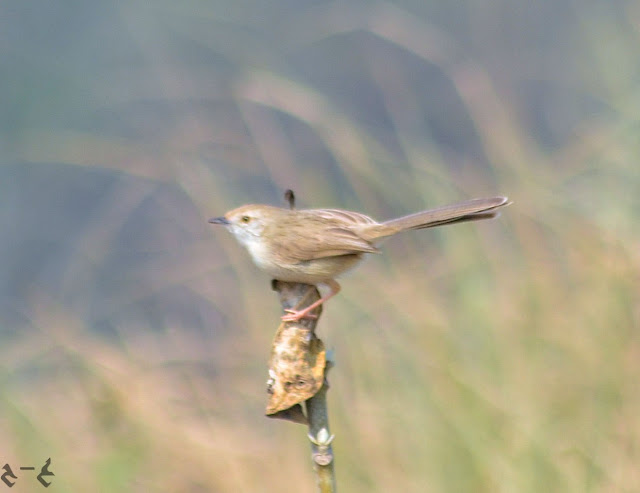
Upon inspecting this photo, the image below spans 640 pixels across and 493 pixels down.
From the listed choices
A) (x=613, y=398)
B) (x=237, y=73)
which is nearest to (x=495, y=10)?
(x=237, y=73)

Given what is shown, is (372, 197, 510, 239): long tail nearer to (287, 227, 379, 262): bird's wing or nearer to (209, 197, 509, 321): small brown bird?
(209, 197, 509, 321): small brown bird

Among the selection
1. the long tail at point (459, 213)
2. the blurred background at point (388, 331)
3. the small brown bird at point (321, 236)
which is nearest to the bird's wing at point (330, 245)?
the small brown bird at point (321, 236)

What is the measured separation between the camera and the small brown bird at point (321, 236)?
8.56 ft

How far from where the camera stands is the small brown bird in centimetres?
261

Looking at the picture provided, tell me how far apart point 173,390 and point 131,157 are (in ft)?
3.85

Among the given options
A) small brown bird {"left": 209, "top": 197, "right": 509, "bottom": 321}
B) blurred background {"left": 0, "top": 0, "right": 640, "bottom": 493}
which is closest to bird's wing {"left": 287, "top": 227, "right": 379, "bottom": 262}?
small brown bird {"left": 209, "top": 197, "right": 509, "bottom": 321}

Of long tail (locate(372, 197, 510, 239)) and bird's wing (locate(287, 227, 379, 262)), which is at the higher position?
long tail (locate(372, 197, 510, 239))

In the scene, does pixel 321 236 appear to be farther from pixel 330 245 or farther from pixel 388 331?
pixel 388 331

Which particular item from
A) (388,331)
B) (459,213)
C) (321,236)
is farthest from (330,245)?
(388,331)

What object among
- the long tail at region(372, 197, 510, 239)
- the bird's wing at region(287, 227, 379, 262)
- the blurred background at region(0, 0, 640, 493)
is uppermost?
the blurred background at region(0, 0, 640, 493)

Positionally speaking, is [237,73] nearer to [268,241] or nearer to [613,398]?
[613,398]

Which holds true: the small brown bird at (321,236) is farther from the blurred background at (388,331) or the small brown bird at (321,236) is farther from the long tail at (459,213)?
the blurred background at (388,331)

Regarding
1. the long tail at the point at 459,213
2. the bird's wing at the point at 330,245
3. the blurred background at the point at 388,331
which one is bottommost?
the bird's wing at the point at 330,245

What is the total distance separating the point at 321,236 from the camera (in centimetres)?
265
